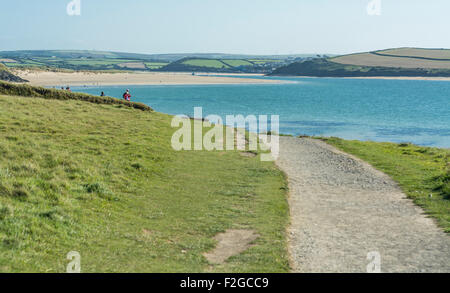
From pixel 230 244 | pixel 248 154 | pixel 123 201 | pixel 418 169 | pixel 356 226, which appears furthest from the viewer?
pixel 248 154

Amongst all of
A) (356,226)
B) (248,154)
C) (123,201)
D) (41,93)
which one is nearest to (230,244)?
(356,226)

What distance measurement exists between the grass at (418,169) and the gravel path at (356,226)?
0.61 meters

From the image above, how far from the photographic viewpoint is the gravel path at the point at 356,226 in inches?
485

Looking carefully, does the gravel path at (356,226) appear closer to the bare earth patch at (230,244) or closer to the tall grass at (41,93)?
the bare earth patch at (230,244)

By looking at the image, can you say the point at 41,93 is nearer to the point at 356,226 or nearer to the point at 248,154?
the point at 248,154

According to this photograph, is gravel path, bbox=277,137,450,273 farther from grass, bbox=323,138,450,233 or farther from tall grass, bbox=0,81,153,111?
tall grass, bbox=0,81,153,111

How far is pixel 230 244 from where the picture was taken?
13.8 metres

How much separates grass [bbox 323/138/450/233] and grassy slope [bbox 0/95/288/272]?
21.2 feet

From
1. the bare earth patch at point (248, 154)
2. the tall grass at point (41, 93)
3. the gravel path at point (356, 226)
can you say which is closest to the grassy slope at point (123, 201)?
the gravel path at point (356, 226)

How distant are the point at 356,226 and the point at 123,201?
8935mm

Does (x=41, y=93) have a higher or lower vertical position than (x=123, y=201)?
higher
